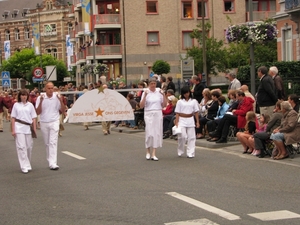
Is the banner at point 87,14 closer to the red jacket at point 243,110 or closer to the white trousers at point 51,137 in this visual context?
the red jacket at point 243,110

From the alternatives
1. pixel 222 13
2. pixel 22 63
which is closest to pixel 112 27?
pixel 222 13

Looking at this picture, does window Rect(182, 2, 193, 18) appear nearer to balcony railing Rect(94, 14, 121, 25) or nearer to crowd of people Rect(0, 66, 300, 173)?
balcony railing Rect(94, 14, 121, 25)

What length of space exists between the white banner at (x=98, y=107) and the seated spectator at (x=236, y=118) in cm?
292

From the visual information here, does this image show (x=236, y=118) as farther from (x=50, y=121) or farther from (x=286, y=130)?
(x=50, y=121)

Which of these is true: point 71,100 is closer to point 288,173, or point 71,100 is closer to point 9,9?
point 288,173

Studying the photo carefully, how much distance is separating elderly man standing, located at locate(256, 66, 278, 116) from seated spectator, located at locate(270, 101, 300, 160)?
2.26 metres

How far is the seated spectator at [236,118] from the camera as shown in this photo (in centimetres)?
1819

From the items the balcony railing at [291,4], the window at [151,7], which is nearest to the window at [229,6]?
the window at [151,7]

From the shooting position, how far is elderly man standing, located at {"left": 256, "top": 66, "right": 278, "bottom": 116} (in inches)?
685

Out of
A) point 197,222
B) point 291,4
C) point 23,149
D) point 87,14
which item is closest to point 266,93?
point 23,149

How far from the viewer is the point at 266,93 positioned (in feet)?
57.8

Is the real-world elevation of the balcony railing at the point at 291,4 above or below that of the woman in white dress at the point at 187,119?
above

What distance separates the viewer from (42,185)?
40.7 ft

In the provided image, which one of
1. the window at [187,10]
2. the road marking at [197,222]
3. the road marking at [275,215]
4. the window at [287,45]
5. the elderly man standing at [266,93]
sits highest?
Result: the window at [187,10]
